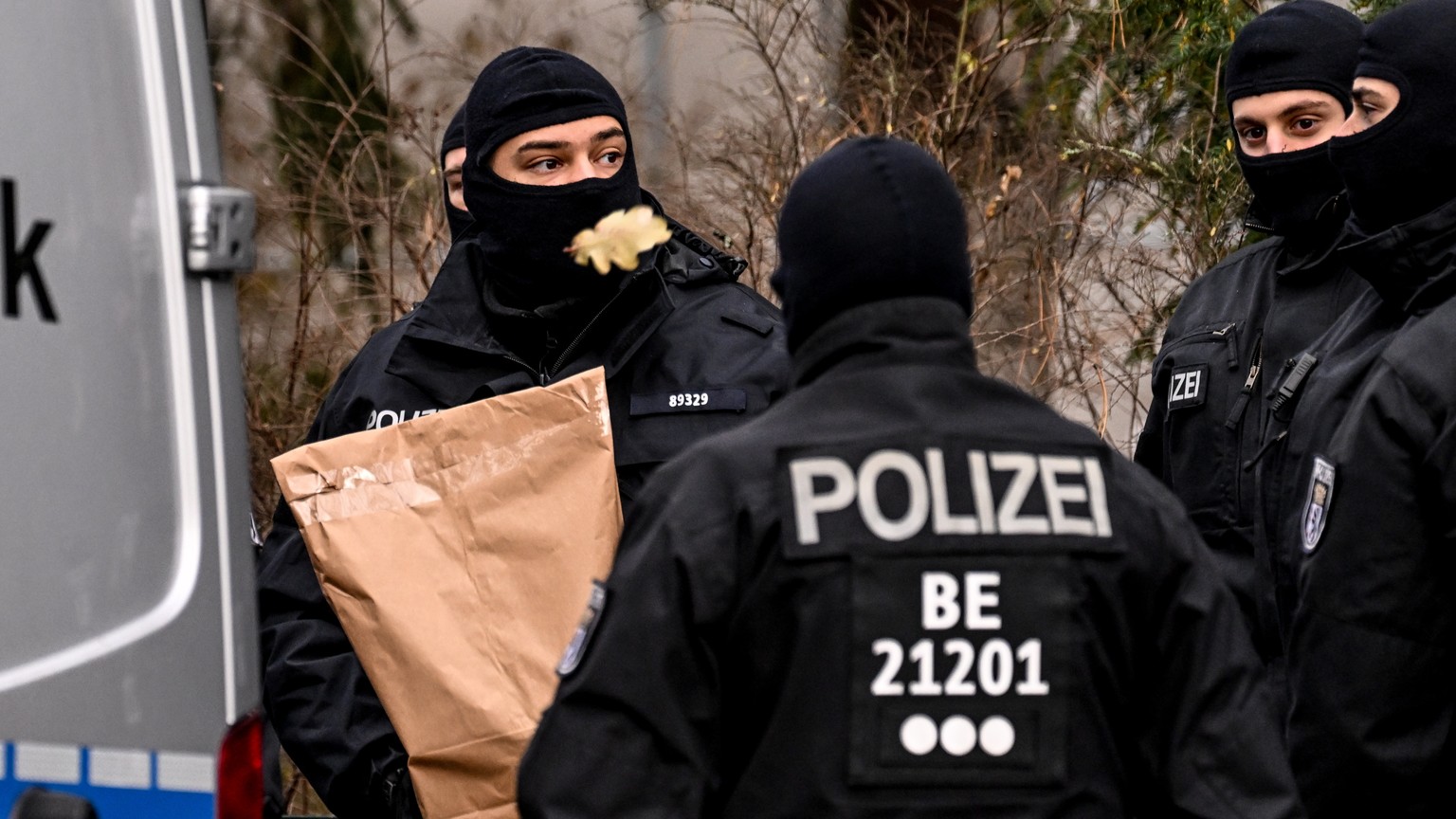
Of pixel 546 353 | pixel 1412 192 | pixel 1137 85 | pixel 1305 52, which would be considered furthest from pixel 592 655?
pixel 1137 85

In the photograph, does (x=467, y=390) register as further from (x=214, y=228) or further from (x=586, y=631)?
(x=586, y=631)

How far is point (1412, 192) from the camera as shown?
325 cm

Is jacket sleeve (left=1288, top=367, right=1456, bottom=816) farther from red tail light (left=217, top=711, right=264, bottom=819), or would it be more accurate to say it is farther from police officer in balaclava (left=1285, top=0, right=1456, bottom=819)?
red tail light (left=217, top=711, right=264, bottom=819)

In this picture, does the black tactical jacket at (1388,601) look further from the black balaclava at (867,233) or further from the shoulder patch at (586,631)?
the shoulder patch at (586,631)

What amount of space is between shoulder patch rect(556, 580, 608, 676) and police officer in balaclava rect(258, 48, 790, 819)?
3.15ft

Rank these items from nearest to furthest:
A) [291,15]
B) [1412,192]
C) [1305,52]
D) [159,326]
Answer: [159,326] → [1412,192] → [1305,52] → [291,15]

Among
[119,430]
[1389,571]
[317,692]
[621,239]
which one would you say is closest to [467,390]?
[621,239]

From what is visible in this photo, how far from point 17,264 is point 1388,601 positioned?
2.05 m

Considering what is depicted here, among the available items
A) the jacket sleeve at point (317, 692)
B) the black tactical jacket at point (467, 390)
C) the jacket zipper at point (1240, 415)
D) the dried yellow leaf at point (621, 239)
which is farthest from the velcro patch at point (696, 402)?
the jacket zipper at point (1240, 415)

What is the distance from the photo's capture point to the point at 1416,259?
3.09m

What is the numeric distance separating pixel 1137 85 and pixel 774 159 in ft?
4.06

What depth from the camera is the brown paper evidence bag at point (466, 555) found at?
2775mm

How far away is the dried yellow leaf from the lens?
117 inches

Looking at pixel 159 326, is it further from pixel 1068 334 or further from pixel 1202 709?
pixel 1068 334
